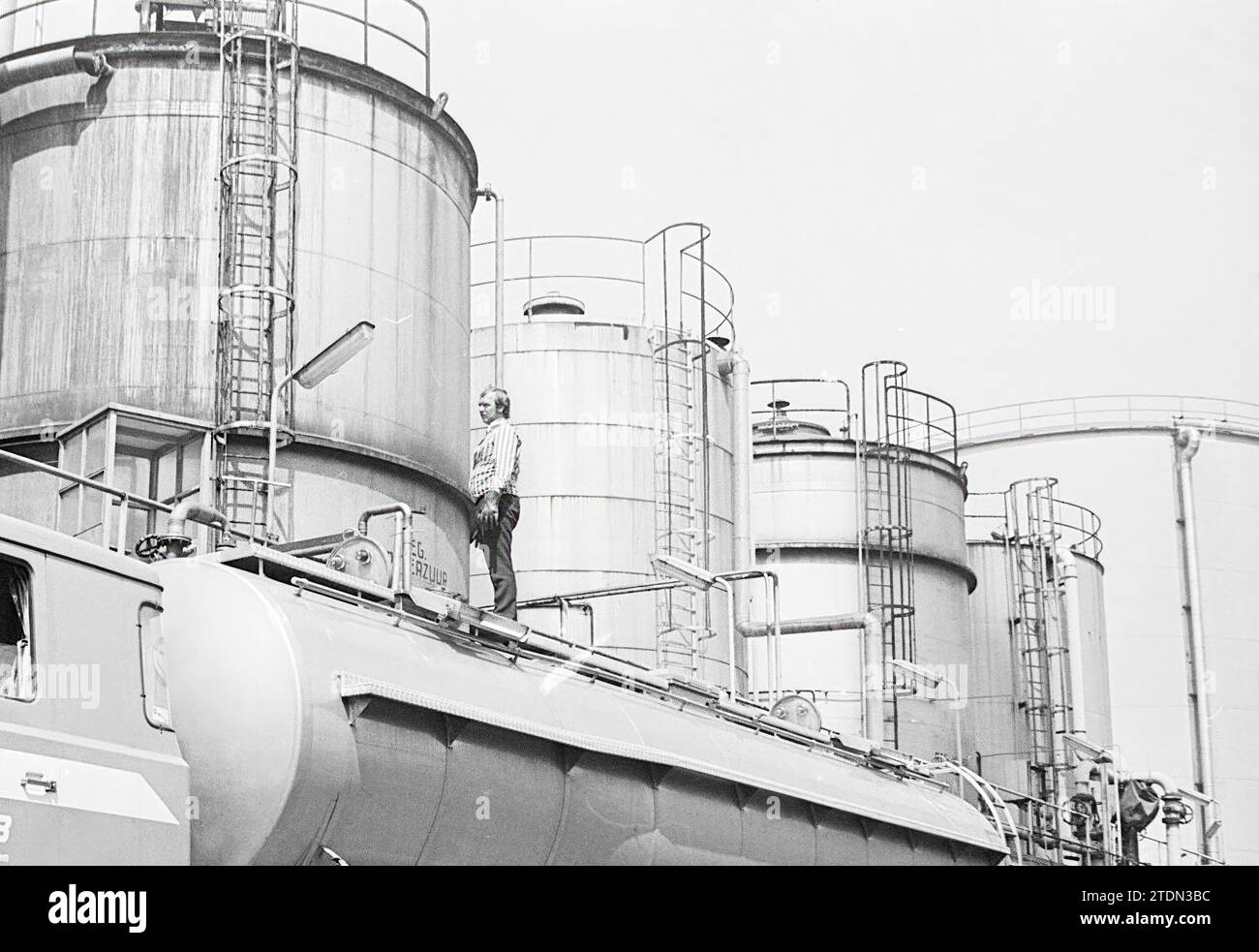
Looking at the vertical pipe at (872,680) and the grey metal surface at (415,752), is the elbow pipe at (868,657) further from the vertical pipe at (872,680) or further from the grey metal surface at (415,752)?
the grey metal surface at (415,752)

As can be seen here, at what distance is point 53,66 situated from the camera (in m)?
15.8

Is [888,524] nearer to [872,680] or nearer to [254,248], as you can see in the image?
[872,680]

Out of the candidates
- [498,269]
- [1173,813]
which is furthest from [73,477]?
[1173,813]

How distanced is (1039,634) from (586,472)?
44.2 feet

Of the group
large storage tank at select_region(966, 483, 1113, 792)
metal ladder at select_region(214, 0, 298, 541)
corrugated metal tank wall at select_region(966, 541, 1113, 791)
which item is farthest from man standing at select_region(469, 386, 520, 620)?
corrugated metal tank wall at select_region(966, 541, 1113, 791)

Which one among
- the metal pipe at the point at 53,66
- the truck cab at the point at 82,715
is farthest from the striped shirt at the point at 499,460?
the metal pipe at the point at 53,66

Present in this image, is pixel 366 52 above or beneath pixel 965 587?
above

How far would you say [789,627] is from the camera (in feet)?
74.7

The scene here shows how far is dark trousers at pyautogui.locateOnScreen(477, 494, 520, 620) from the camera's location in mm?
13141

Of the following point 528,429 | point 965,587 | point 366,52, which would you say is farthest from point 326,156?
point 965,587

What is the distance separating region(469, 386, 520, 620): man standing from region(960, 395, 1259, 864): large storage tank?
20.3 metres

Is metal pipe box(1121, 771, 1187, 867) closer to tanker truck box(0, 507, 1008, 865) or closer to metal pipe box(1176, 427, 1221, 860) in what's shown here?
metal pipe box(1176, 427, 1221, 860)

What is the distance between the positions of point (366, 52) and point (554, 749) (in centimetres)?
1015
